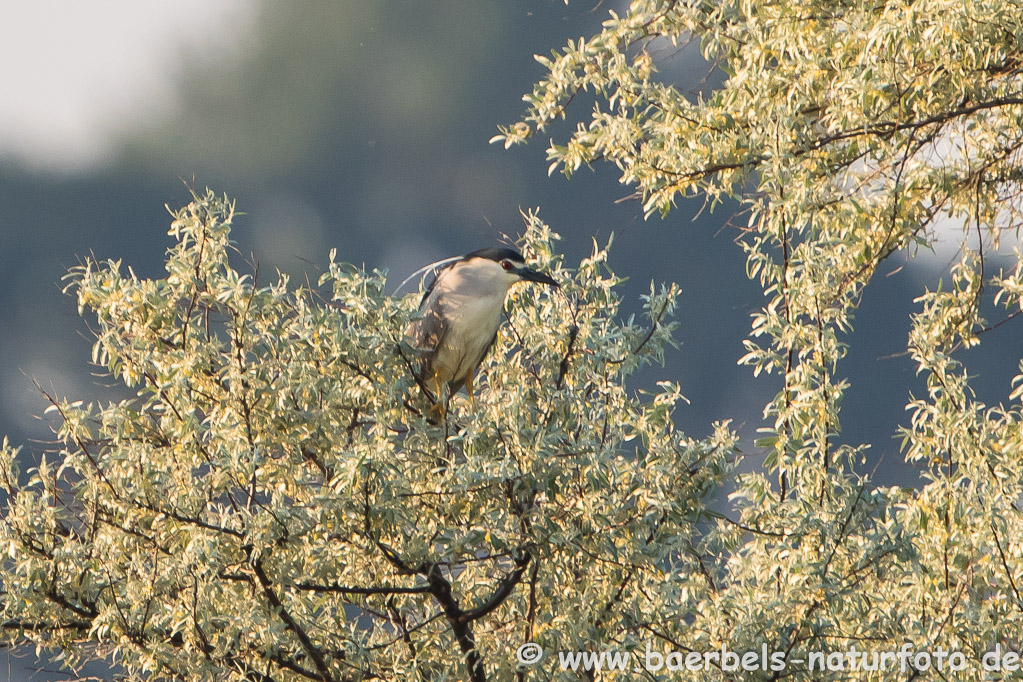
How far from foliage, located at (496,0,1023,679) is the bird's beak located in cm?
42

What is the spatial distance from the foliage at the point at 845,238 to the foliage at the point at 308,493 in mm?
237

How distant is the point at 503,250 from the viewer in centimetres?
319

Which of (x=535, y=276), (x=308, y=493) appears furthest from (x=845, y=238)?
(x=308, y=493)

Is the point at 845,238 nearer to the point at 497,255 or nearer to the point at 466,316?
the point at 497,255

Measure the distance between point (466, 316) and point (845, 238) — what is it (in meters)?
1.15

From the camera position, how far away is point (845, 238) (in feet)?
10.4

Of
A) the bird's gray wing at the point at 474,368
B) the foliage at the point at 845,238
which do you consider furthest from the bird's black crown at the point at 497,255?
the foliage at the point at 845,238

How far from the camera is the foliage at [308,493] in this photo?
2.21m

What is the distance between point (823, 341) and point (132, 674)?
1.72 meters

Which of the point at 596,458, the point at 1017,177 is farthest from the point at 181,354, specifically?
the point at 1017,177

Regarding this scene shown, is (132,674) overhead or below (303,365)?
below

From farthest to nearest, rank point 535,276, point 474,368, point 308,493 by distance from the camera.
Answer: point 474,368 < point 535,276 < point 308,493

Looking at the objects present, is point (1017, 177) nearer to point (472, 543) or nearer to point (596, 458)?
point (596, 458)

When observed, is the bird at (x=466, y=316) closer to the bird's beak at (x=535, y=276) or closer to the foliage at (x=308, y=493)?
the bird's beak at (x=535, y=276)
